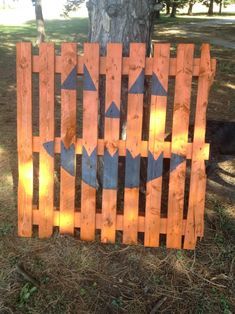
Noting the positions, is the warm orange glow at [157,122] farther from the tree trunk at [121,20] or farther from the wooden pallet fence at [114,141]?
the tree trunk at [121,20]

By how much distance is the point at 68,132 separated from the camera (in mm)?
3789

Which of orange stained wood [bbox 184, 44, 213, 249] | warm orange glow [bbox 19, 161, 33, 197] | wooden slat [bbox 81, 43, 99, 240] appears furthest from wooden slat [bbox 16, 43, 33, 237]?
orange stained wood [bbox 184, 44, 213, 249]

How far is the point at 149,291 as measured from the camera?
3430 millimetres

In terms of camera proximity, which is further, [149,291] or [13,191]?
[13,191]

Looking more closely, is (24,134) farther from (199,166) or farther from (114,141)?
(199,166)

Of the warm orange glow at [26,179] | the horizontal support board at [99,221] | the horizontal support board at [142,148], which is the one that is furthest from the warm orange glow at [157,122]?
the warm orange glow at [26,179]

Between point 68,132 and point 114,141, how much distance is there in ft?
1.31

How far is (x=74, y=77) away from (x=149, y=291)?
5.89 feet

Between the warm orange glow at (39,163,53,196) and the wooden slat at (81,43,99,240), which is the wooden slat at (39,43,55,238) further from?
the wooden slat at (81,43,99,240)

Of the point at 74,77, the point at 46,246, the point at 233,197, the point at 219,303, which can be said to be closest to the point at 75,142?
the point at 74,77

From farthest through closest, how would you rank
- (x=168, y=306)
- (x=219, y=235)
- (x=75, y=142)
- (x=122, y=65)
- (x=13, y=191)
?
(x=13, y=191) → (x=219, y=235) → (x=75, y=142) → (x=122, y=65) → (x=168, y=306)

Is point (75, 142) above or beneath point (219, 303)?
above

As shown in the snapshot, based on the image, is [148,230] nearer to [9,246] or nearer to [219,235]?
[219,235]

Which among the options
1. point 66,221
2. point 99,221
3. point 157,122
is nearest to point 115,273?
point 99,221
